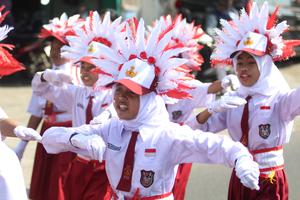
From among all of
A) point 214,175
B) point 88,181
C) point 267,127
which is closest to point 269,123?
point 267,127

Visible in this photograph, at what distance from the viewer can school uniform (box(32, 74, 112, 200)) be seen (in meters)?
5.41

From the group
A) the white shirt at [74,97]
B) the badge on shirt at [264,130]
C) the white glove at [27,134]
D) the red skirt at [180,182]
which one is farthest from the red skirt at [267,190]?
the white glove at [27,134]

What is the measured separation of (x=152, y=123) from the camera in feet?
13.4

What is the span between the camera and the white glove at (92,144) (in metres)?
3.88

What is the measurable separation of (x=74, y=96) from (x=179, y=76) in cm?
187

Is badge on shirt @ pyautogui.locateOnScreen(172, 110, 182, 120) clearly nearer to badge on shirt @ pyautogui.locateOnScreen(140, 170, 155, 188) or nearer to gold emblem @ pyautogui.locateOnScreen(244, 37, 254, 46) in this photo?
gold emblem @ pyautogui.locateOnScreen(244, 37, 254, 46)

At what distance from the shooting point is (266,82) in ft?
16.4

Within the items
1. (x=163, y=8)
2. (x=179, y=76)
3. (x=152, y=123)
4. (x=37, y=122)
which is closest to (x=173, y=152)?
(x=152, y=123)

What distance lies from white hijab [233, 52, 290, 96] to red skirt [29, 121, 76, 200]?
1805 mm

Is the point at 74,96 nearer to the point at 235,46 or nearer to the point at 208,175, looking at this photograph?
the point at 235,46

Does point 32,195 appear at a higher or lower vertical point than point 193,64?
lower

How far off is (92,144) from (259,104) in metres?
1.59

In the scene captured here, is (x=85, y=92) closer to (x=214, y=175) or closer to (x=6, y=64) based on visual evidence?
(x=6, y=64)

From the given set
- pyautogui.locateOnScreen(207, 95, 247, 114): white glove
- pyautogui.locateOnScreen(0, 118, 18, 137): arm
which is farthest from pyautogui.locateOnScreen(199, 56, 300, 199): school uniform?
pyautogui.locateOnScreen(0, 118, 18, 137): arm
